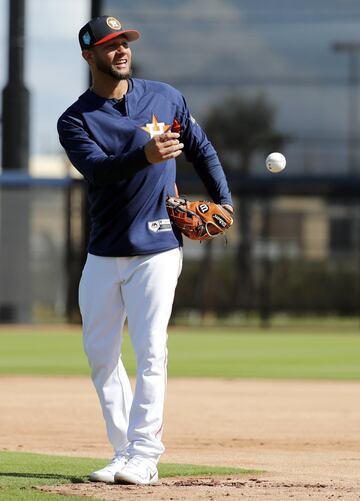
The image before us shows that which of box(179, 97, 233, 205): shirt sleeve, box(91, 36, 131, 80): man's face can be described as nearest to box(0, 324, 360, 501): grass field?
box(179, 97, 233, 205): shirt sleeve

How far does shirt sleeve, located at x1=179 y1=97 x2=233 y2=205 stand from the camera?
5.76m

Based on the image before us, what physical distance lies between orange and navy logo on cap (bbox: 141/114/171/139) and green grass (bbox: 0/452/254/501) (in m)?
1.59

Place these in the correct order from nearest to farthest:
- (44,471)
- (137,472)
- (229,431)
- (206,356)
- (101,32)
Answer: (137,472)
(101,32)
(44,471)
(229,431)
(206,356)

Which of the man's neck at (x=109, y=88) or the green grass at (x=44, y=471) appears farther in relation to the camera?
the man's neck at (x=109, y=88)

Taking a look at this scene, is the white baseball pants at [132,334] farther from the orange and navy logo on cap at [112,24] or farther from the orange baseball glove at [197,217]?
the orange and navy logo on cap at [112,24]

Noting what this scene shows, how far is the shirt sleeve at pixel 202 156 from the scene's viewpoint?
576 cm

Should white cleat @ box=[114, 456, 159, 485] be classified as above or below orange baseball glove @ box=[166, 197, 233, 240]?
below

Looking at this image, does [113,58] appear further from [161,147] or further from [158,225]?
[158,225]

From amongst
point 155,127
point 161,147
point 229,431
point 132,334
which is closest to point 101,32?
point 155,127

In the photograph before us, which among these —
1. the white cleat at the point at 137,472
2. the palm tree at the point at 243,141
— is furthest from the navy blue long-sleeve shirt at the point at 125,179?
the palm tree at the point at 243,141

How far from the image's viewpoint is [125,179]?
5.46 m

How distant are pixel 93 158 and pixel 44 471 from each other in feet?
5.09

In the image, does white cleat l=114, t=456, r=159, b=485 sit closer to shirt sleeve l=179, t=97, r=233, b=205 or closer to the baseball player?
the baseball player

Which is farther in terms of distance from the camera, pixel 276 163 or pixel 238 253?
pixel 238 253
